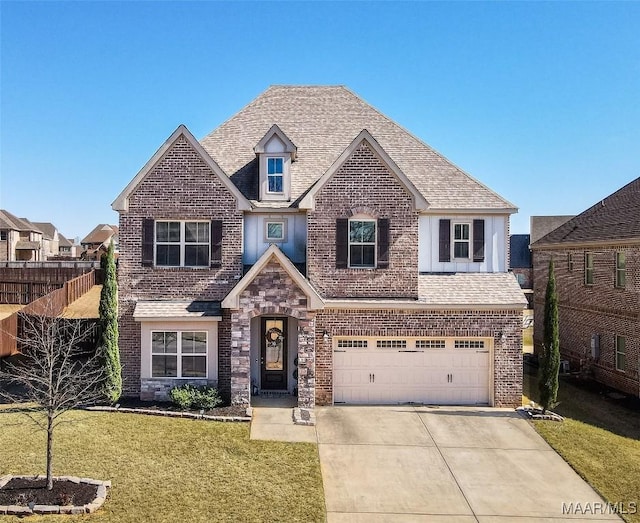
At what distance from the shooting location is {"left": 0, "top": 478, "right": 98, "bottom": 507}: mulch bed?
821 centimetres

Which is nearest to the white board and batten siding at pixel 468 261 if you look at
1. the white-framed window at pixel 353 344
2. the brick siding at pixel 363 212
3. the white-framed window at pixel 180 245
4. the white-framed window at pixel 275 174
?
the brick siding at pixel 363 212

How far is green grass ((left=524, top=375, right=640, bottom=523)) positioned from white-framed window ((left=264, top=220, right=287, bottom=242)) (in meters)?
10.2

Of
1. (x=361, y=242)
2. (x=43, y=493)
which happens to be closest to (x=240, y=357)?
(x=361, y=242)

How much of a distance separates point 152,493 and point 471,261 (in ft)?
40.1

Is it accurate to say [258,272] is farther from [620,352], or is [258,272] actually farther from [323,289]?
[620,352]

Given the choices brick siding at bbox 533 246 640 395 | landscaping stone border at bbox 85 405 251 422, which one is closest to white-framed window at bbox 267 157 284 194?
landscaping stone border at bbox 85 405 251 422

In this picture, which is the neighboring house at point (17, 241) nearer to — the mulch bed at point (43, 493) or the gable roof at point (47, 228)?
the gable roof at point (47, 228)

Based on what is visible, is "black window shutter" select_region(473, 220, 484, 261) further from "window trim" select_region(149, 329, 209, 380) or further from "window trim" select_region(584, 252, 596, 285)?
"window trim" select_region(149, 329, 209, 380)

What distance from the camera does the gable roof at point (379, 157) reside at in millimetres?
14656

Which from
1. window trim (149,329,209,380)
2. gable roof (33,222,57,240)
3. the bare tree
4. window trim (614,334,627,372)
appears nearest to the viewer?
the bare tree

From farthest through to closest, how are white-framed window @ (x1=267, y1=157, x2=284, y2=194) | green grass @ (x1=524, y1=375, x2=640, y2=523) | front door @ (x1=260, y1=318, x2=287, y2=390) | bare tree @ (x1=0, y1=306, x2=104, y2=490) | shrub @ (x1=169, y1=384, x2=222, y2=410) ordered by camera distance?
1. white-framed window @ (x1=267, y1=157, x2=284, y2=194)
2. front door @ (x1=260, y1=318, x2=287, y2=390)
3. shrub @ (x1=169, y1=384, x2=222, y2=410)
4. green grass @ (x1=524, y1=375, x2=640, y2=523)
5. bare tree @ (x1=0, y1=306, x2=104, y2=490)

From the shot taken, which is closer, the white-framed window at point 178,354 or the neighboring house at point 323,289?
the white-framed window at point 178,354

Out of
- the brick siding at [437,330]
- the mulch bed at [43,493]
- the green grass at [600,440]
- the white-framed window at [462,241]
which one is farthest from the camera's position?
the white-framed window at [462,241]

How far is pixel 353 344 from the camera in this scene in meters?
14.8
